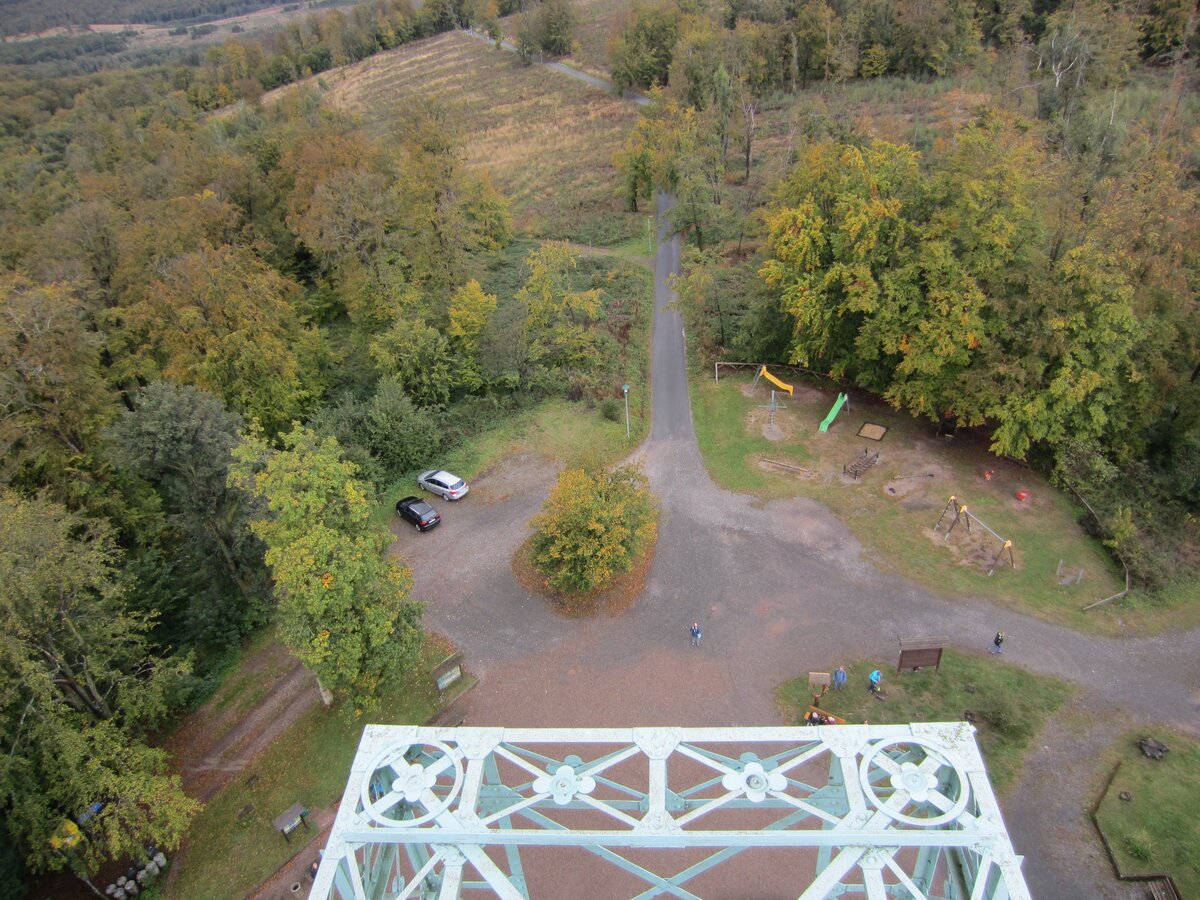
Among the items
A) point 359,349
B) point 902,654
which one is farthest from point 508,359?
point 902,654

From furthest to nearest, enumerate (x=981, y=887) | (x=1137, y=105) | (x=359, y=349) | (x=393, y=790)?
(x=1137, y=105) < (x=359, y=349) < (x=393, y=790) < (x=981, y=887)

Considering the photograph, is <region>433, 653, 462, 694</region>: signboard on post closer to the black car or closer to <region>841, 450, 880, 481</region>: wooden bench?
the black car

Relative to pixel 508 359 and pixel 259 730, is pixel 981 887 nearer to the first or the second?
pixel 259 730

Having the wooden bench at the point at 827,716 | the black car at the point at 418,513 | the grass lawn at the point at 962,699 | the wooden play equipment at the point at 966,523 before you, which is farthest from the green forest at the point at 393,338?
the wooden bench at the point at 827,716

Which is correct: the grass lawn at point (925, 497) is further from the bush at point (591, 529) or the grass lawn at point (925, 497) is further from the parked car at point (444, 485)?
the parked car at point (444, 485)

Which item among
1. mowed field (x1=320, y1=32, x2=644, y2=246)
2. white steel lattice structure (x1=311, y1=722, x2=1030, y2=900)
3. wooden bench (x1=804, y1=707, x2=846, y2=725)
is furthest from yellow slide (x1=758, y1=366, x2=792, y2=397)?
mowed field (x1=320, y1=32, x2=644, y2=246)

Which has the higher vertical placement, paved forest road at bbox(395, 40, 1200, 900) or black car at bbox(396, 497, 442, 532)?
black car at bbox(396, 497, 442, 532)

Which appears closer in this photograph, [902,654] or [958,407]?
[902,654]
